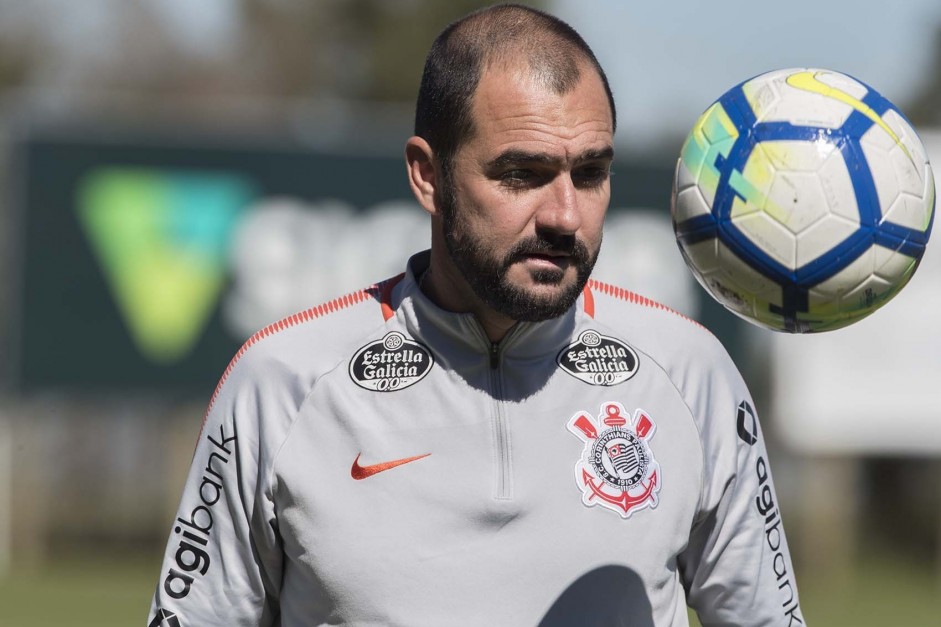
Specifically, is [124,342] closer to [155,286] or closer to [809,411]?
[155,286]

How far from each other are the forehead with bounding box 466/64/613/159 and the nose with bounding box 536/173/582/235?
73mm

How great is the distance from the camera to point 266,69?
3625 centimetres

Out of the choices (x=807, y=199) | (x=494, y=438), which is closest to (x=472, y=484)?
(x=494, y=438)

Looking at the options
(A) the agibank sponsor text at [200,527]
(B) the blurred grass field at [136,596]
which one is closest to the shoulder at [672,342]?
(A) the agibank sponsor text at [200,527]

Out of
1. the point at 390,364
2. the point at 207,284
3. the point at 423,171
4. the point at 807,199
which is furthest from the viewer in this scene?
the point at 207,284

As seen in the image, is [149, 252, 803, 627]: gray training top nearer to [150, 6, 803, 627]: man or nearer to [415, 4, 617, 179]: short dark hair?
[150, 6, 803, 627]: man

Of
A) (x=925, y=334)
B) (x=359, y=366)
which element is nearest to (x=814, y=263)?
(x=359, y=366)

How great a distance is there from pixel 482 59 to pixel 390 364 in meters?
0.72

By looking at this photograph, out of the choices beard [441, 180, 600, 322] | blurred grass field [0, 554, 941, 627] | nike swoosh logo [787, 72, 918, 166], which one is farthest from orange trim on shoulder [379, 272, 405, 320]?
blurred grass field [0, 554, 941, 627]

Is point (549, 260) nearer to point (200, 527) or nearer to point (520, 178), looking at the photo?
point (520, 178)

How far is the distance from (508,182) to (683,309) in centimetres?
1062

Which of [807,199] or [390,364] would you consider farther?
[390,364]

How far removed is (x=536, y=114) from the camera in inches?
124

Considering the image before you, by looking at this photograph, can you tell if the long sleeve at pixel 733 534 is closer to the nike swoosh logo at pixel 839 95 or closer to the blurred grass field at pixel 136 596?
the nike swoosh logo at pixel 839 95
